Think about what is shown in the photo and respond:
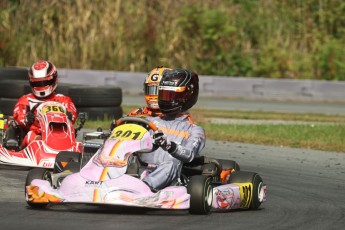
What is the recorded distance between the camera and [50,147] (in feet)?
37.2

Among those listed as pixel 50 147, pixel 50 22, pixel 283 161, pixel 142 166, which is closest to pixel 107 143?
pixel 142 166

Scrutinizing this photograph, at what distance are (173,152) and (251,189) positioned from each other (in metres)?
0.80

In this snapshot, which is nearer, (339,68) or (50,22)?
(339,68)

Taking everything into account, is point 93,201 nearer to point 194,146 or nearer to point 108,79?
point 194,146

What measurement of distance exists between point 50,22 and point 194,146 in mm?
17494

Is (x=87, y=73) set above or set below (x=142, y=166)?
below

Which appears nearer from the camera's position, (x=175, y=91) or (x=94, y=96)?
(x=175, y=91)

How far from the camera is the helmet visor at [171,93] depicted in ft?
28.9

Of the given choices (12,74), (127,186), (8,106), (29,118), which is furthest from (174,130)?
(12,74)

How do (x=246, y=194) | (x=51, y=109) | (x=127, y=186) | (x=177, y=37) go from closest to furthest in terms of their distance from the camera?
(x=127, y=186), (x=246, y=194), (x=51, y=109), (x=177, y=37)

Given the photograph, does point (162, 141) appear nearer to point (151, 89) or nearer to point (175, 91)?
point (175, 91)

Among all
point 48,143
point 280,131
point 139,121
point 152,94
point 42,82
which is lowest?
point 280,131

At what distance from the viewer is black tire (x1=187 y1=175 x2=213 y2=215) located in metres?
8.07

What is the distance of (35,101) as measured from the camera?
1205 cm
